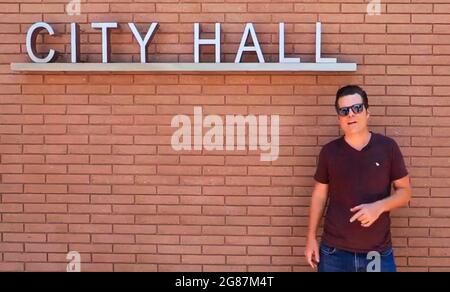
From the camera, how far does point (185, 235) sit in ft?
Answer: 15.3

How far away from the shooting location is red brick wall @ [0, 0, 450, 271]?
4516 millimetres

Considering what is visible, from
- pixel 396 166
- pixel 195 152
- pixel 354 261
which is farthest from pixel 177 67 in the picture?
pixel 354 261

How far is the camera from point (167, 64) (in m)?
4.45

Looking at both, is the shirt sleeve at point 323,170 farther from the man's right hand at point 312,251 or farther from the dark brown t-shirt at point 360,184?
the man's right hand at point 312,251

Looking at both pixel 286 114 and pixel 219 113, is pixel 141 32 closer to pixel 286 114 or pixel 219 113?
pixel 219 113

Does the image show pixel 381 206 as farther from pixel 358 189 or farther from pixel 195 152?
pixel 195 152

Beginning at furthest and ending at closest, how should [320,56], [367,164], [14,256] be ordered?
[14,256], [320,56], [367,164]

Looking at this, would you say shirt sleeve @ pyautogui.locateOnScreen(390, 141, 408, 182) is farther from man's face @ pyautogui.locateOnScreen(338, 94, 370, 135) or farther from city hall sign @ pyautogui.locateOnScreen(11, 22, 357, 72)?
city hall sign @ pyautogui.locateOnScreen(11, 22, 357, 72)

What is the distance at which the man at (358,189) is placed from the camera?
3.84m

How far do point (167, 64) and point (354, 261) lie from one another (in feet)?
6.39

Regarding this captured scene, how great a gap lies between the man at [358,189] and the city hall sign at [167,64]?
1.91 ft

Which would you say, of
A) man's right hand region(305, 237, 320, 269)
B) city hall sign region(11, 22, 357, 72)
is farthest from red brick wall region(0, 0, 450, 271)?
man's right hand region(305, 237, 320, 269)
